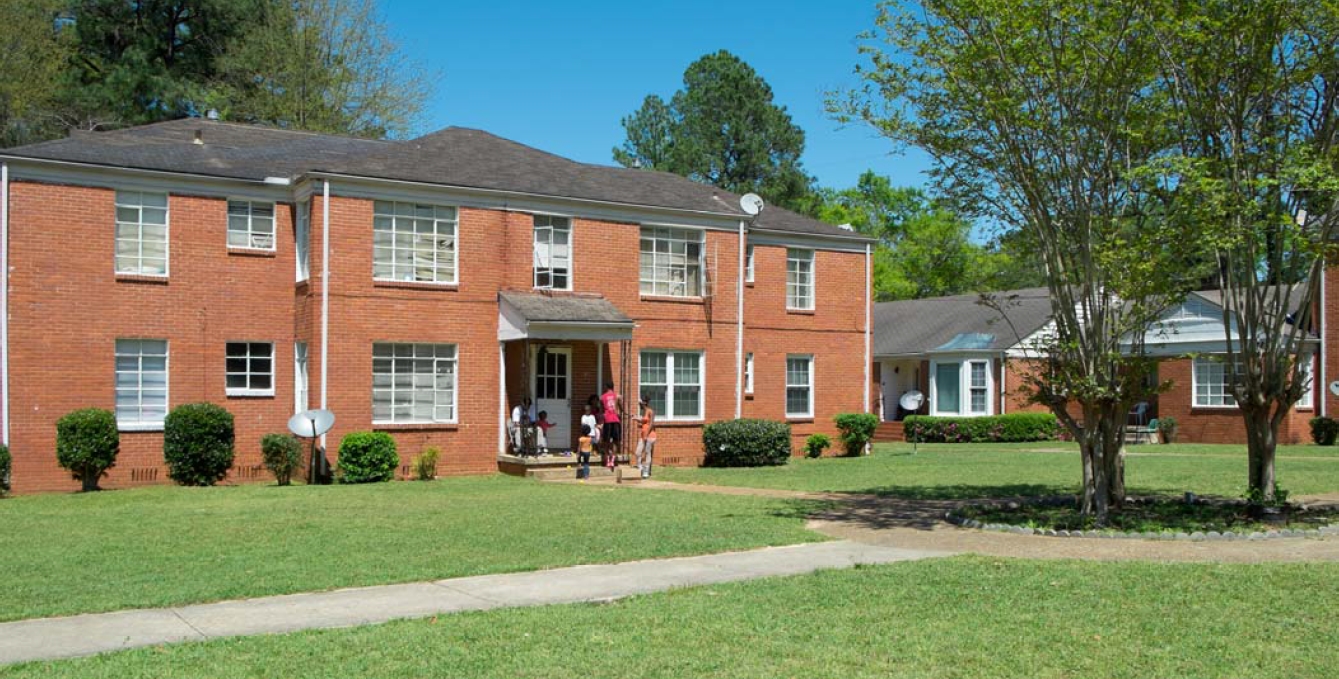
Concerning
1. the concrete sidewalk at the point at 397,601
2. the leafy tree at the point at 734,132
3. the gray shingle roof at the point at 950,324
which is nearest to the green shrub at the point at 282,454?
the concrete sidewalk at the point at 397,601

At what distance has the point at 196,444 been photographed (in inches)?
827

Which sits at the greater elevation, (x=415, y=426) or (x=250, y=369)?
(x=250, y=369)

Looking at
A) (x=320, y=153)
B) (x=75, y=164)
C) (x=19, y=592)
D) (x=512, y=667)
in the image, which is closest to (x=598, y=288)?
(x=320, y=153)

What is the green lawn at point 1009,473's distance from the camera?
19.9 m

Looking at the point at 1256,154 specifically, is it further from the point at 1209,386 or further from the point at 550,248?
the point at 1209,386

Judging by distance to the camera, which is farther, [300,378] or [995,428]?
[995,428]

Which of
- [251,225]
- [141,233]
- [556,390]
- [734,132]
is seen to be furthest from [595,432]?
[734,132]

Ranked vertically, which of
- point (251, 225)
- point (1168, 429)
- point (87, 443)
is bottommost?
point (1168, 429)

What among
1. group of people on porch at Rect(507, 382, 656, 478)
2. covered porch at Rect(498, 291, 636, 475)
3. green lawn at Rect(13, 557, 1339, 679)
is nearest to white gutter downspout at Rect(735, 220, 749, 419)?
covered porch at Rect(498, 291, 636, 475)

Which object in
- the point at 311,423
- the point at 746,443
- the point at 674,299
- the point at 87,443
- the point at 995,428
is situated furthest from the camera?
the point at 995,428

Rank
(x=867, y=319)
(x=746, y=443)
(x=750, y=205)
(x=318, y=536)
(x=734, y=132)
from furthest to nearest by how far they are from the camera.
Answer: (x=734, y=132)
(x=867, y=319)
(x=750, y=205)
(x=746, y=443)
(x=318, y=536)

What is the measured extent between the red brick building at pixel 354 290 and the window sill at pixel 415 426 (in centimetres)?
5

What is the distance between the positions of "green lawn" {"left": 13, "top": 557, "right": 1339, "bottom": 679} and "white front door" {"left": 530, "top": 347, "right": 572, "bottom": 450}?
14.8m

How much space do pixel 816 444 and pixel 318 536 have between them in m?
16.6
